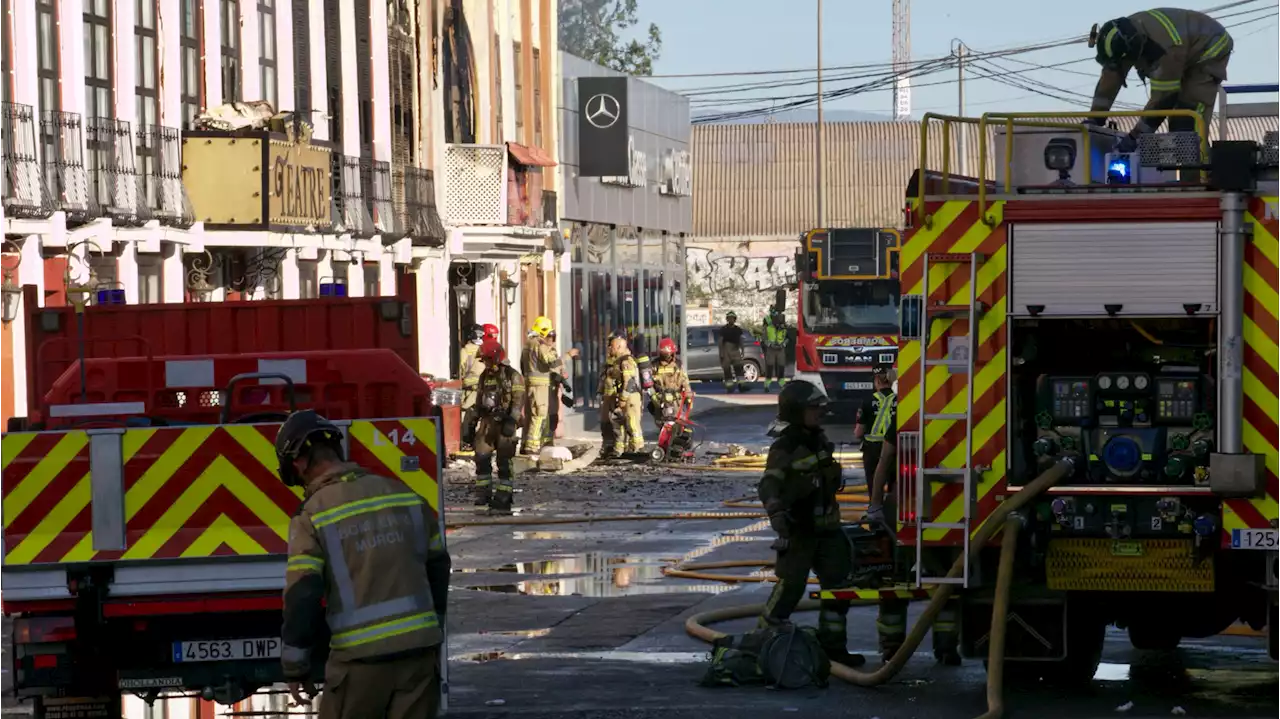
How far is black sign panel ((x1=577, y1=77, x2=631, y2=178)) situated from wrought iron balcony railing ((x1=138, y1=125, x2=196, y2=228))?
18036mm

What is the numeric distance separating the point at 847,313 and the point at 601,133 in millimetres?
9179

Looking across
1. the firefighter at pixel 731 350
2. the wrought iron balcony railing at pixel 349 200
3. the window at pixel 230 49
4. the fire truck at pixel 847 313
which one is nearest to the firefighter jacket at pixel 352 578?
the window at pixel 230 49

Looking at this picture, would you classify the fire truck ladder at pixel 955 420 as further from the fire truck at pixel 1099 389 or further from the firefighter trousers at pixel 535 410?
the firefighter trousers at pixel 535 410

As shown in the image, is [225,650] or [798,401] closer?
[225,650]

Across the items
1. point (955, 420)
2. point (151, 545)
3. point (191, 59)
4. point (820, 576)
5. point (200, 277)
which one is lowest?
point (820, 576)

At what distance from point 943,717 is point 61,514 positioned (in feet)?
13.5

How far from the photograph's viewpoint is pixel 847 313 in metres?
Result: 36.0

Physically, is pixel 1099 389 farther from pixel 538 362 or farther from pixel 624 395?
pixel 624 395

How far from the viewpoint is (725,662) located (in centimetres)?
1205

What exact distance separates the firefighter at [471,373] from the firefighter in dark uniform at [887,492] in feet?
19.8

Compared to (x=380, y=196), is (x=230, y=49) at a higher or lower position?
higher

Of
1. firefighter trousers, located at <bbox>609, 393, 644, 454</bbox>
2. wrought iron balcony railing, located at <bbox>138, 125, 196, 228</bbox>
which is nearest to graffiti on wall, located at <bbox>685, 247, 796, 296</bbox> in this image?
firefighter trousers, located at <bbox>609, 393, 644, 454</bbox>

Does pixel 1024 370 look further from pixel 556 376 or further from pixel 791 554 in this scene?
pixel 556 376

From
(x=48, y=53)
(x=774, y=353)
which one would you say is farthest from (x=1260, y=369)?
(x=774, y=353)
